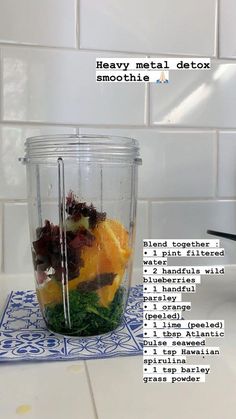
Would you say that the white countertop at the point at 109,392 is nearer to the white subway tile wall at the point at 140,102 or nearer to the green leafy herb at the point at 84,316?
the green leafy herb at the point at 84,316

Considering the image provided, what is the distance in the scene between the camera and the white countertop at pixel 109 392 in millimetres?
293

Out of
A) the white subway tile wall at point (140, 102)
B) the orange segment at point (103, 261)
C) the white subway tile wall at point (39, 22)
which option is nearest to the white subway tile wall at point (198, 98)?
the white subway tile wall at point (140, 102)

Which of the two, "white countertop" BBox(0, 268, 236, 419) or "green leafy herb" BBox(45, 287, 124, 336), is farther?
"green leafy herb" BBox(45, 287, 124, 336)

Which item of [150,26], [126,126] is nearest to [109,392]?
[126,126]

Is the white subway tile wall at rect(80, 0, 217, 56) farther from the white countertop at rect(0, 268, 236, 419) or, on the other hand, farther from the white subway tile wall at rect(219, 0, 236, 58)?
the white countertop at rect(0, 268, 236, 419)

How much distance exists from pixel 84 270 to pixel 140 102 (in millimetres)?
331

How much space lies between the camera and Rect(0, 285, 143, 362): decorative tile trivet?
0.38 metres

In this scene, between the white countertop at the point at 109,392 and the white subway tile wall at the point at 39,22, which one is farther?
the white subway tile wall at the point at 39,22

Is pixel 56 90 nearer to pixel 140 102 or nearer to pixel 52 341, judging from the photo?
pixel 140 102

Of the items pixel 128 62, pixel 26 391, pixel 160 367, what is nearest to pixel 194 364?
pixel 160 367

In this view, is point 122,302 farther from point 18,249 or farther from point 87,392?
point 18,249

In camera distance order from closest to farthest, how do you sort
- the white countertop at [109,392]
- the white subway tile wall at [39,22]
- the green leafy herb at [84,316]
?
the white countertop at [109,392], the green leafy herb at [84,316], the white subway tile wall at [39,22]

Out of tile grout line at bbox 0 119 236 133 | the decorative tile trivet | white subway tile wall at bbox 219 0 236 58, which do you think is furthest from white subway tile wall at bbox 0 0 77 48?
the decorative tile trivet

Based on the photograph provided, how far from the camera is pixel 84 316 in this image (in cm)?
42
